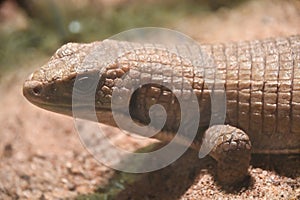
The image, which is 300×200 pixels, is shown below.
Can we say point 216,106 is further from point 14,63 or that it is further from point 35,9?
point 35,9

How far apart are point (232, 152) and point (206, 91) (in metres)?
0.45

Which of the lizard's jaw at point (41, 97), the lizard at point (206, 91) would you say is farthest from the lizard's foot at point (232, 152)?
the lizard's jaw at point (41, 97)

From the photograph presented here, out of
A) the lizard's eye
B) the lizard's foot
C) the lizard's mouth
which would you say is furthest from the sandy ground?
the lizard's eye

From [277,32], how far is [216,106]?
1.80 metres

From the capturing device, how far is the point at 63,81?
3334mm

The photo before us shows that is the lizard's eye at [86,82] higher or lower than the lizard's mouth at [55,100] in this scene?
higher

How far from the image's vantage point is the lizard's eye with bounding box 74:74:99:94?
3.33 meters

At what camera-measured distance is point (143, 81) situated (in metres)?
3.36

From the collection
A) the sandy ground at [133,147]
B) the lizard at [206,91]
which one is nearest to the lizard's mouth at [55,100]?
the lizard at [206,91]

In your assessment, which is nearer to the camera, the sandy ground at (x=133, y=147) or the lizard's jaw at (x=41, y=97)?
the lizard's jaw at (x=41, y=97)

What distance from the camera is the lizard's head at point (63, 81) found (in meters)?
3.33

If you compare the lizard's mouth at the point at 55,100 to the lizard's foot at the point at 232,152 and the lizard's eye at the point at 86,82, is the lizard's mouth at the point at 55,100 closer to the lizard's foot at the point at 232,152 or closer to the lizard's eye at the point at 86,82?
the lizard's eye at the point at 86,82

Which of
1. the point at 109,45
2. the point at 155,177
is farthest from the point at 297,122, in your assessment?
the point at 109,45

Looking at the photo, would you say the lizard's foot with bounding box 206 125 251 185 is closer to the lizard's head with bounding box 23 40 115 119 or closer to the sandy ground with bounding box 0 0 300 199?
the sandy ground with bounding box 0 0 300 199
